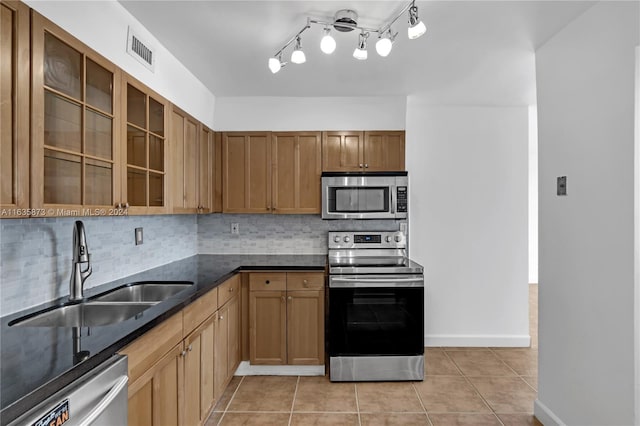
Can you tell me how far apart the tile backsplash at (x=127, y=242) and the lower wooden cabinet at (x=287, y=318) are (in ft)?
2.32

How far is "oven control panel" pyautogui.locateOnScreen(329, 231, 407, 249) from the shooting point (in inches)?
136

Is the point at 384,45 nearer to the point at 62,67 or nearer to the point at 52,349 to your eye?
the point at 62,67

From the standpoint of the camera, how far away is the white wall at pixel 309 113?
10.9ft

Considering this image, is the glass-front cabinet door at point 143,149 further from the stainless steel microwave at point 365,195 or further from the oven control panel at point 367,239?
the oven control panel at point 367,239

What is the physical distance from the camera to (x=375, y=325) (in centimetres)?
283

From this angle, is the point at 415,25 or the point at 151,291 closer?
the point at 415,25

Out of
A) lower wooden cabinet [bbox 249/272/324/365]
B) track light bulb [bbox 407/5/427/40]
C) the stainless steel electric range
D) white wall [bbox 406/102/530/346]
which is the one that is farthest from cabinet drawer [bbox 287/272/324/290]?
track light bulb [bbox 407/5/427/40]

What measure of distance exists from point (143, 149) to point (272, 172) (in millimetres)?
1421

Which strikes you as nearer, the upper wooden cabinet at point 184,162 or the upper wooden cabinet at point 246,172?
the upper wooden cabinet at point 184,162

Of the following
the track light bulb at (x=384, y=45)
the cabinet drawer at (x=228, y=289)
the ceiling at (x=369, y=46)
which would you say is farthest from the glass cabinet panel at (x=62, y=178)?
the track light bulb at (x=384, y=45)

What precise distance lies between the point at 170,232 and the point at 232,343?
3.55 feet

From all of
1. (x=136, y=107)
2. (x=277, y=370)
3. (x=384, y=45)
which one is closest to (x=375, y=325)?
(x=277, y=370)

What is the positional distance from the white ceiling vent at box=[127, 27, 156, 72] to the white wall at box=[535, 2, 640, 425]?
2382 mm

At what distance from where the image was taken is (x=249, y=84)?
3.01 metres
